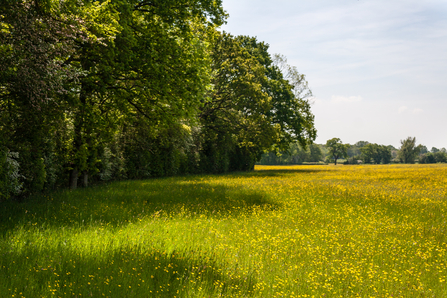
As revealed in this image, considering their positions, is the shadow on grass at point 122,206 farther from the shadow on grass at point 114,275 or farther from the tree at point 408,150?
the tree at point 408,150

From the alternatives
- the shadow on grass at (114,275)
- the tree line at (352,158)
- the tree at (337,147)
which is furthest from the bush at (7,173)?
the tree at (337,147)

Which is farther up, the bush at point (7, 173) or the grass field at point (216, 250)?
the bush at point (7, 173)

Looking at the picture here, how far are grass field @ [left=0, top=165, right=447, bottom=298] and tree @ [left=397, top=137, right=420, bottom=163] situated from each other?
15875 centimetres

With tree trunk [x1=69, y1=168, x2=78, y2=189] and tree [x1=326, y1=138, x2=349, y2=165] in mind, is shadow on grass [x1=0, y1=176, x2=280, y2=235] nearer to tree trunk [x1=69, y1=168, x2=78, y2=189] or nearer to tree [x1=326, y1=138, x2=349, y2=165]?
tree trunk [x1=69, y1=168, x2=78, y2=189]

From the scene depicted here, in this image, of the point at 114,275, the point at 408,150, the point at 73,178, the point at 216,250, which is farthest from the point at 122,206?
the point at 408,150

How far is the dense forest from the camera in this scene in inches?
331

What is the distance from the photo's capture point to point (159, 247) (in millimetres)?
7023

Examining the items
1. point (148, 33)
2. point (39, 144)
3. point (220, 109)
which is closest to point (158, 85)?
point (148, 33)

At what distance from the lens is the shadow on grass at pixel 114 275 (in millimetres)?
4695

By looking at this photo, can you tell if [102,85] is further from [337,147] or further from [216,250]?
[337,147]

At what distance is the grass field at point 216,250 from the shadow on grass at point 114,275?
0.07 ft

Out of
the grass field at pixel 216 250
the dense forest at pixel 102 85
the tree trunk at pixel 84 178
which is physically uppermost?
the dense forest at pixel 102 85

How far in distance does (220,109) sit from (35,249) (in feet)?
96.2

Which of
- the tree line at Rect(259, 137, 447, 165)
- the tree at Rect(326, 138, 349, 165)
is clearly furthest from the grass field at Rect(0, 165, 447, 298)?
the tree at Rect(326, 138, 349, 165)
